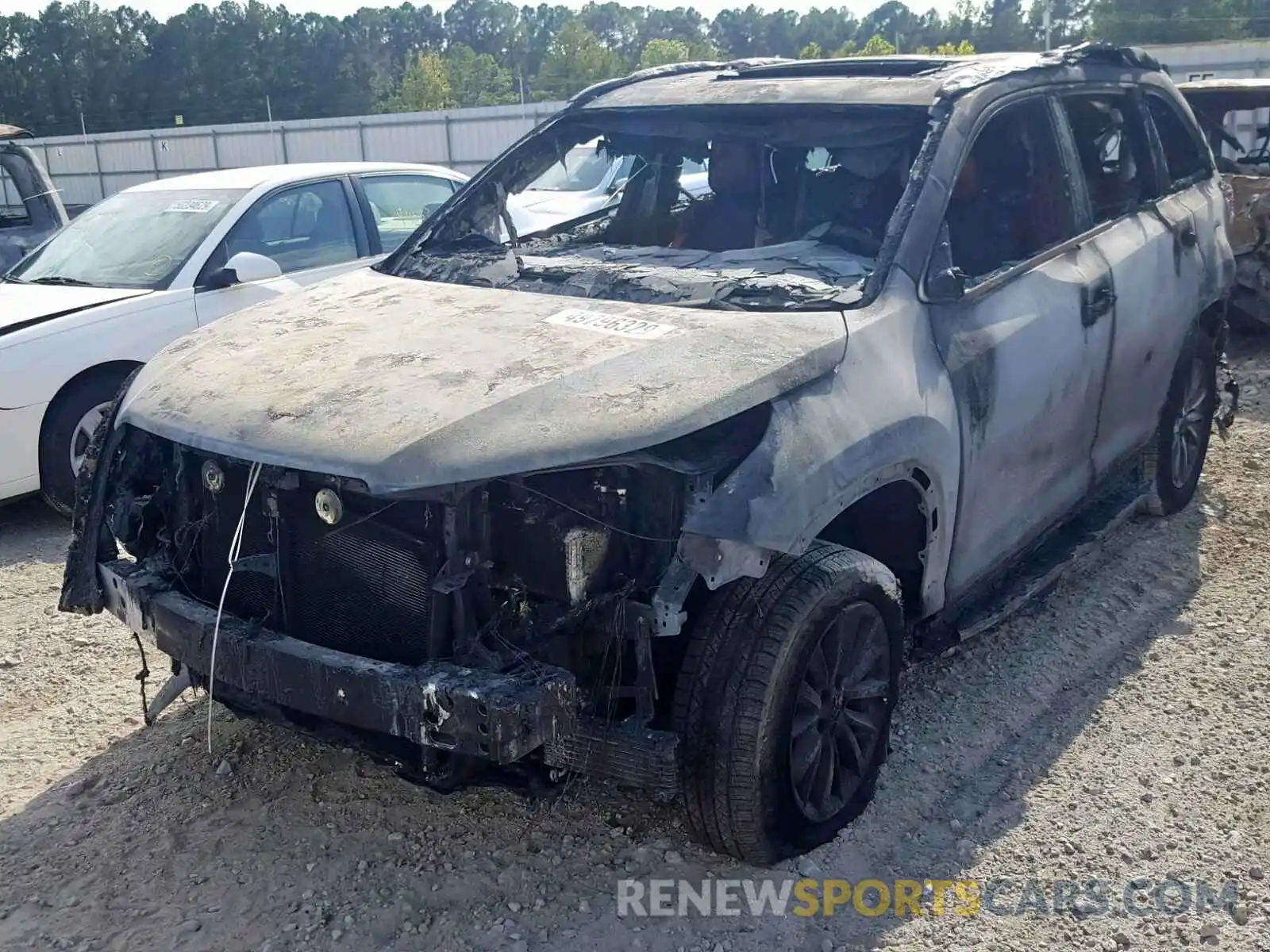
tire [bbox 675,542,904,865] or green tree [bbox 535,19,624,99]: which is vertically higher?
green tree [bbox 535,19,624,99]

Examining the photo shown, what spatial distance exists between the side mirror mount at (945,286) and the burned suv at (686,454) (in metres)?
0.01

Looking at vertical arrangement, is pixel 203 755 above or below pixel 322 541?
below

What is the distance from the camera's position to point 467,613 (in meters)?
2.69

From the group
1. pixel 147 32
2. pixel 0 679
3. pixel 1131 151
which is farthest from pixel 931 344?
pixel 147 32

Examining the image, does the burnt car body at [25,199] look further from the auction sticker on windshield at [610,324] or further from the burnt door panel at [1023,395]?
the burnt door panel at [1023,395]

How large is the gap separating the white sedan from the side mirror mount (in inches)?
132

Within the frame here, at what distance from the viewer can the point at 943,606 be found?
140 inches

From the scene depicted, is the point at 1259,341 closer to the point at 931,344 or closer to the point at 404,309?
the point at 931,344

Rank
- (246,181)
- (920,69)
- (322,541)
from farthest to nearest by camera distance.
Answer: (246,181) → (920,69) → (322,541)

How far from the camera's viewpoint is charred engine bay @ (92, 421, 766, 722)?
269cm

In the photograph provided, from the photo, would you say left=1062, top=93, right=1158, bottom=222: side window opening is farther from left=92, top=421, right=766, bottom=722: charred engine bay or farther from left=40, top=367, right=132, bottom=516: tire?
left=40, top=367, right=132, bottom=516: tire

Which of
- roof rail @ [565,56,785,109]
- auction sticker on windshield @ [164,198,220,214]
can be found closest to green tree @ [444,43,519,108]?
auction sticker on windshield @ [164,198,220,214]

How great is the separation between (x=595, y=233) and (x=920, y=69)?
52.8 inches

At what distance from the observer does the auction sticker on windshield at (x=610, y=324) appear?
3.12 m
